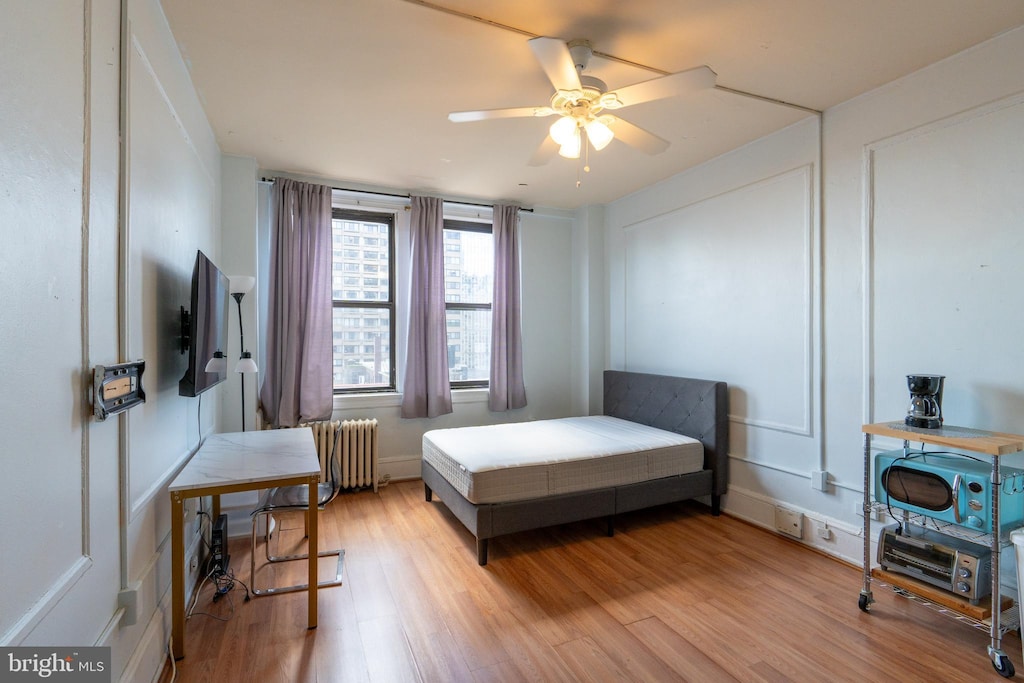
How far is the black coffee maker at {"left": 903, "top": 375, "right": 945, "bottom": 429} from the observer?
85.7 inches

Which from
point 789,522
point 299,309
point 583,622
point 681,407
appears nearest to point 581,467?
point 583,622

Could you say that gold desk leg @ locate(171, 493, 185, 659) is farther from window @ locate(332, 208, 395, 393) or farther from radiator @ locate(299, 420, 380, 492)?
window @ locate(332, 208, 395, 393)

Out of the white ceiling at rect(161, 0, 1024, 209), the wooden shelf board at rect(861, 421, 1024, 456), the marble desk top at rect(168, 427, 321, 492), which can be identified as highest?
the white ceiling at rect(161, 0, 1024, 209)

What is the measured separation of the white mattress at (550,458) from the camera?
9.51ft

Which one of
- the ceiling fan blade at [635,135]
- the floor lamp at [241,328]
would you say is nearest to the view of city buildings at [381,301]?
the floor lamp at [241,328]

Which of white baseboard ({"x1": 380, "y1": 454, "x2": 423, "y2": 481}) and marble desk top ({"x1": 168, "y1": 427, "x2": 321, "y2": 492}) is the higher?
marble desk top ({"x1": 168, "y1": 427, "x2": 321, "y2": 492})

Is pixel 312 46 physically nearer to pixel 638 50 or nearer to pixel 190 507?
pixel 638 50

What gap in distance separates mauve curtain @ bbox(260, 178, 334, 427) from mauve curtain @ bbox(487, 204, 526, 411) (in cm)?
159

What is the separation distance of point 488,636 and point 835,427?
2.43 meters

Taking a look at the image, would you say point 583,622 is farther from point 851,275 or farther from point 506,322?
point 506,322

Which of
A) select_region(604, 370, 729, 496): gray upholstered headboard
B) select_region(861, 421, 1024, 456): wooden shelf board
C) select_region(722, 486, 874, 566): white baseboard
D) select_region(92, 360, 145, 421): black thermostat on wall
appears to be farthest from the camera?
select_region(604, 370, 729, 496): gray upholstered headboard

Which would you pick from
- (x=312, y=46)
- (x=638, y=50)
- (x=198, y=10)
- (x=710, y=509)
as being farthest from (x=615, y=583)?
(x=198, y=10)

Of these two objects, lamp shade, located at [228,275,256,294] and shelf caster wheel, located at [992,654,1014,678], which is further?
lamp shade, located at [228,275,256,294]

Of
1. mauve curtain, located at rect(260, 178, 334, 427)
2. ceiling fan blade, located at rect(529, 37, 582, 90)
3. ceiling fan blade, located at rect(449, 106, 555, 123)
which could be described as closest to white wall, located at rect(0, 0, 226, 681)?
ceiling fan blade, located at rect(449, 106, 555, 123)
